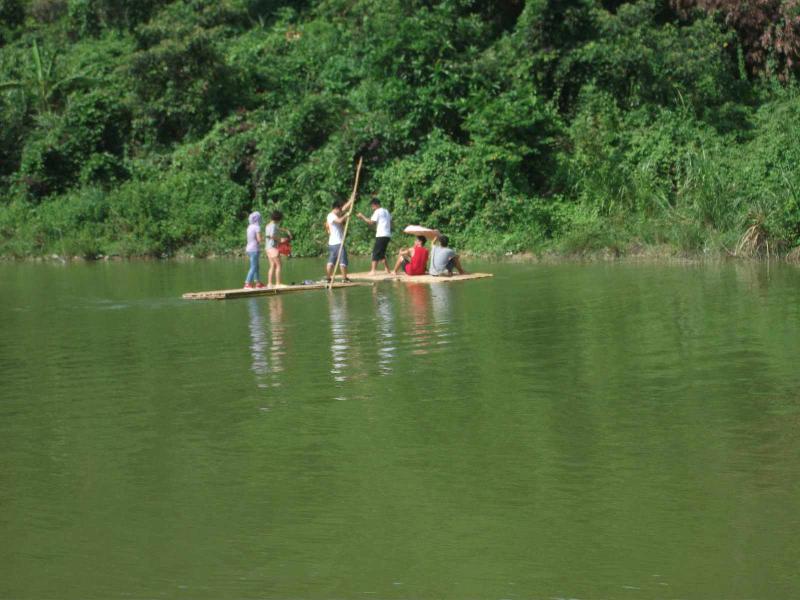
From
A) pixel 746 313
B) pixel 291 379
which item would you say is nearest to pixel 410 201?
pixel 746 313

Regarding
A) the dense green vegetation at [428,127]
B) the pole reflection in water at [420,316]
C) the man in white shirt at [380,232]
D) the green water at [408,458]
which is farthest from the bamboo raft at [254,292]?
the dense green vegetation at [428,127]

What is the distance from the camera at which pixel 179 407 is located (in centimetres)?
1027

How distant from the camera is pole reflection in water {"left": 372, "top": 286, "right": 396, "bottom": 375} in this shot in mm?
12319

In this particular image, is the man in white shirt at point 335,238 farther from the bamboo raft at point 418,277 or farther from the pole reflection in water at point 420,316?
the pole reflection in water at point 420,316

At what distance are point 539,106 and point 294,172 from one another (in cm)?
681

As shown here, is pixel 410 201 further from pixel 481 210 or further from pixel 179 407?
pixel 179 407

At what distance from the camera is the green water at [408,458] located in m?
6.11

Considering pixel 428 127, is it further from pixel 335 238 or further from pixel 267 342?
pixel 267 342

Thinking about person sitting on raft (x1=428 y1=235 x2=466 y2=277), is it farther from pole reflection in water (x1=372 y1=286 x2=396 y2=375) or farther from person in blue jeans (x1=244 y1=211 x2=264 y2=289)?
person in blue jeans (x1=244 y1=211 x2=264 y2=289)

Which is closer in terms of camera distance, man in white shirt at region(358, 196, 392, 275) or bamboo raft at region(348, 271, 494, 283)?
bamboo raft at region(348, 271, 494, 283)

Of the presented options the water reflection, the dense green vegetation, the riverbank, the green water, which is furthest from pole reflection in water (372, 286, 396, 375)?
the dense green vegetation

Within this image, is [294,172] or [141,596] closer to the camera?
[141,596]

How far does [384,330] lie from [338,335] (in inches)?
25.5

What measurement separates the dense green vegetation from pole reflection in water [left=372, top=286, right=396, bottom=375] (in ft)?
28.2
